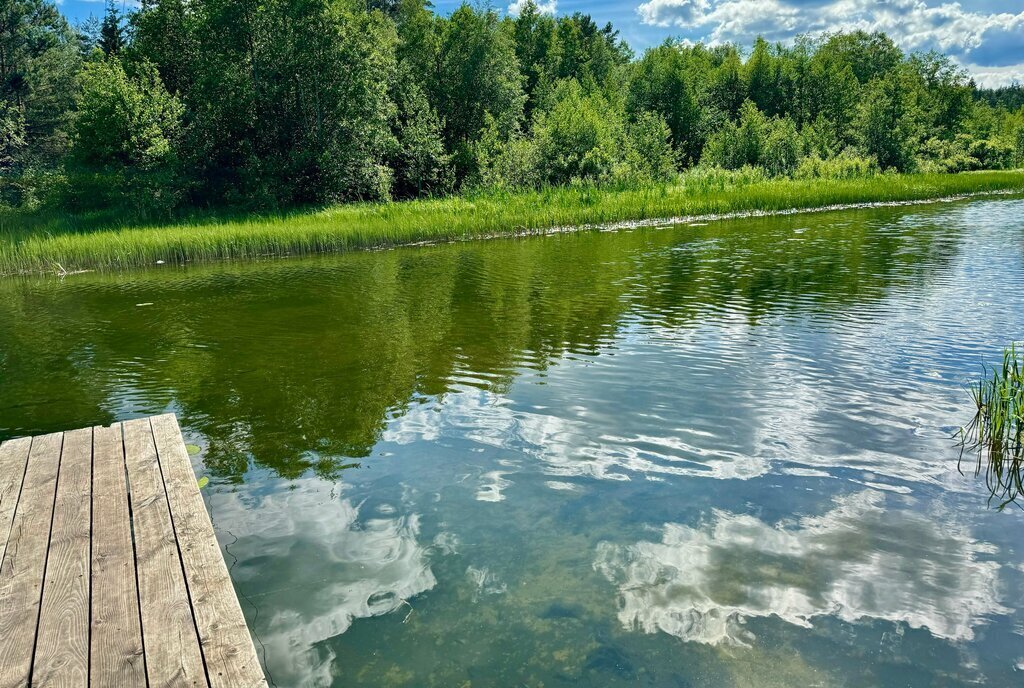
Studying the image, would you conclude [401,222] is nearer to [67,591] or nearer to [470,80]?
[470,80]

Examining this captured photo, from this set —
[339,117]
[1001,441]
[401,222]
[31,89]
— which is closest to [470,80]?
[339,117]

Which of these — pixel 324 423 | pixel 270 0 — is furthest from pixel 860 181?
pixel 324 423

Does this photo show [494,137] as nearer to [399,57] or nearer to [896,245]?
[399,57]

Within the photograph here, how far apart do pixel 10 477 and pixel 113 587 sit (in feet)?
7.32

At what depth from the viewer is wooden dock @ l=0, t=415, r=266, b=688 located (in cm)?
309

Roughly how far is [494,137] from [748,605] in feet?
117

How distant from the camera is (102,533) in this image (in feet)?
14.1

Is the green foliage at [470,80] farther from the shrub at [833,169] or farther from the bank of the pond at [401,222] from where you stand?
the shrub at [833,169]

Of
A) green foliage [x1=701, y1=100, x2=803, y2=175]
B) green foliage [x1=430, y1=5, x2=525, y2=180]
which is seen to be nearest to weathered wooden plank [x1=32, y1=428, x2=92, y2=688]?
green foliage [x1=430, y1=5, x2=525, y2=180]

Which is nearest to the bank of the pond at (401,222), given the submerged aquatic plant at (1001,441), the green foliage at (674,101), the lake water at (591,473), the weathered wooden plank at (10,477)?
the lake water at (591,473)

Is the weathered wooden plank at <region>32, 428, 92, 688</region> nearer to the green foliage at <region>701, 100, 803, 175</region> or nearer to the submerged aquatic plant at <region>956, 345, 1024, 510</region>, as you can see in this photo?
the submerged aquatic plant at <region>956, 345, 1024, 510</region>

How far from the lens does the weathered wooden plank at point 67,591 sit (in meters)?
3.09

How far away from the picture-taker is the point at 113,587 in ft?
12.1

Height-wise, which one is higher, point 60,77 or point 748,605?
point 60,77
